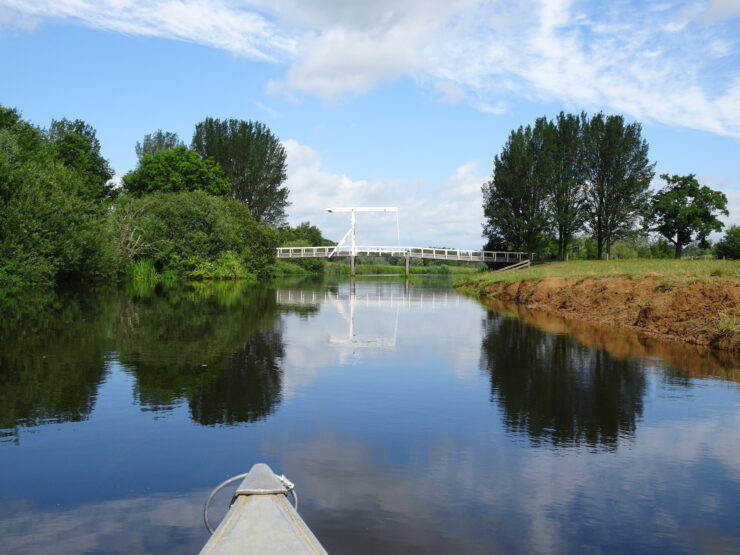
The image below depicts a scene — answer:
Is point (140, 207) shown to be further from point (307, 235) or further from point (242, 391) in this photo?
point (307, 235)

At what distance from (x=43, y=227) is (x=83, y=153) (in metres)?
38.7

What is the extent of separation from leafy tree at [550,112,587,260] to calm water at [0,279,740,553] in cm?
5699

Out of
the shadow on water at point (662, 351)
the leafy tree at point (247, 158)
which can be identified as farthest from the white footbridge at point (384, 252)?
the shadow on water at point (662, 351)

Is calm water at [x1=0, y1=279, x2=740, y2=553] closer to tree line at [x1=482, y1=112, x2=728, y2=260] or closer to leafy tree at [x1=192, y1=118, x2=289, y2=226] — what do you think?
tree line at [x1=482, y1=112, x2=728, y2=260]

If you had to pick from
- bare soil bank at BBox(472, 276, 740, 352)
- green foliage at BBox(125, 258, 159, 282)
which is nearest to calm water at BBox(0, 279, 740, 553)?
bare soil bank at BBox(472, 276, 740, 352)

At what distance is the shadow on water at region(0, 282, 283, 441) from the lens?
9.40m

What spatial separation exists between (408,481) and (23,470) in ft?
13.7

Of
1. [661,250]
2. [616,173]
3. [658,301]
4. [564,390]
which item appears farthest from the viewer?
[661,250]

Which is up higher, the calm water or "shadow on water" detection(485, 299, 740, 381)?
"shadow on water" detection(485, 299, 740, 381)

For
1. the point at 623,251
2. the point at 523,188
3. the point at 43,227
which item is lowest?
the point at 43,227

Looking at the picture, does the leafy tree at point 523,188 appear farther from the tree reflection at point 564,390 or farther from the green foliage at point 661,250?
the tree reflection at point 564,390

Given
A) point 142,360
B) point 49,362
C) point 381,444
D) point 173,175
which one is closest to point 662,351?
point 381,444

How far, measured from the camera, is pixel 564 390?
36.6 feet

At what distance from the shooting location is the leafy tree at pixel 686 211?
6103 cm
